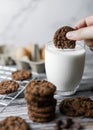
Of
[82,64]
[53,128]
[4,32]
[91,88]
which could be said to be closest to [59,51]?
[82,64]

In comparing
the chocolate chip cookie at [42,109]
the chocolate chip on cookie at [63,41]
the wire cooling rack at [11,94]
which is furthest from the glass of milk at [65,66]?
the chocolate chip cookie at [42,109]

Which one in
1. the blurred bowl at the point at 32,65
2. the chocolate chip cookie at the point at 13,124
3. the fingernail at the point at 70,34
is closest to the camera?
the chocolate chip cookie at the point at 13,124

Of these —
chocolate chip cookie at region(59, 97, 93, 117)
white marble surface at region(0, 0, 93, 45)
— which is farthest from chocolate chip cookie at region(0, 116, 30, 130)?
white marble surface at region(0, 0, 93, 45)

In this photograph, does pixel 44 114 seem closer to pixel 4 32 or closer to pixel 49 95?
pixel 49 95

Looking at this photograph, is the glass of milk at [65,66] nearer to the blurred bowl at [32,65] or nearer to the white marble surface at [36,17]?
the blurred bowl at [32,65]

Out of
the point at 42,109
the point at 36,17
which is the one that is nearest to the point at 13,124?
the point at 42,109

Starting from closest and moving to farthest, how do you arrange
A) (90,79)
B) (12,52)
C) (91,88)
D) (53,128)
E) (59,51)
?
1. (53,128)
2. (59,51)
3. (91,88)
4. (90,79)
5. (12,52)

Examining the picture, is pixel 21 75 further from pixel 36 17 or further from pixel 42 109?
pixel 36 17
